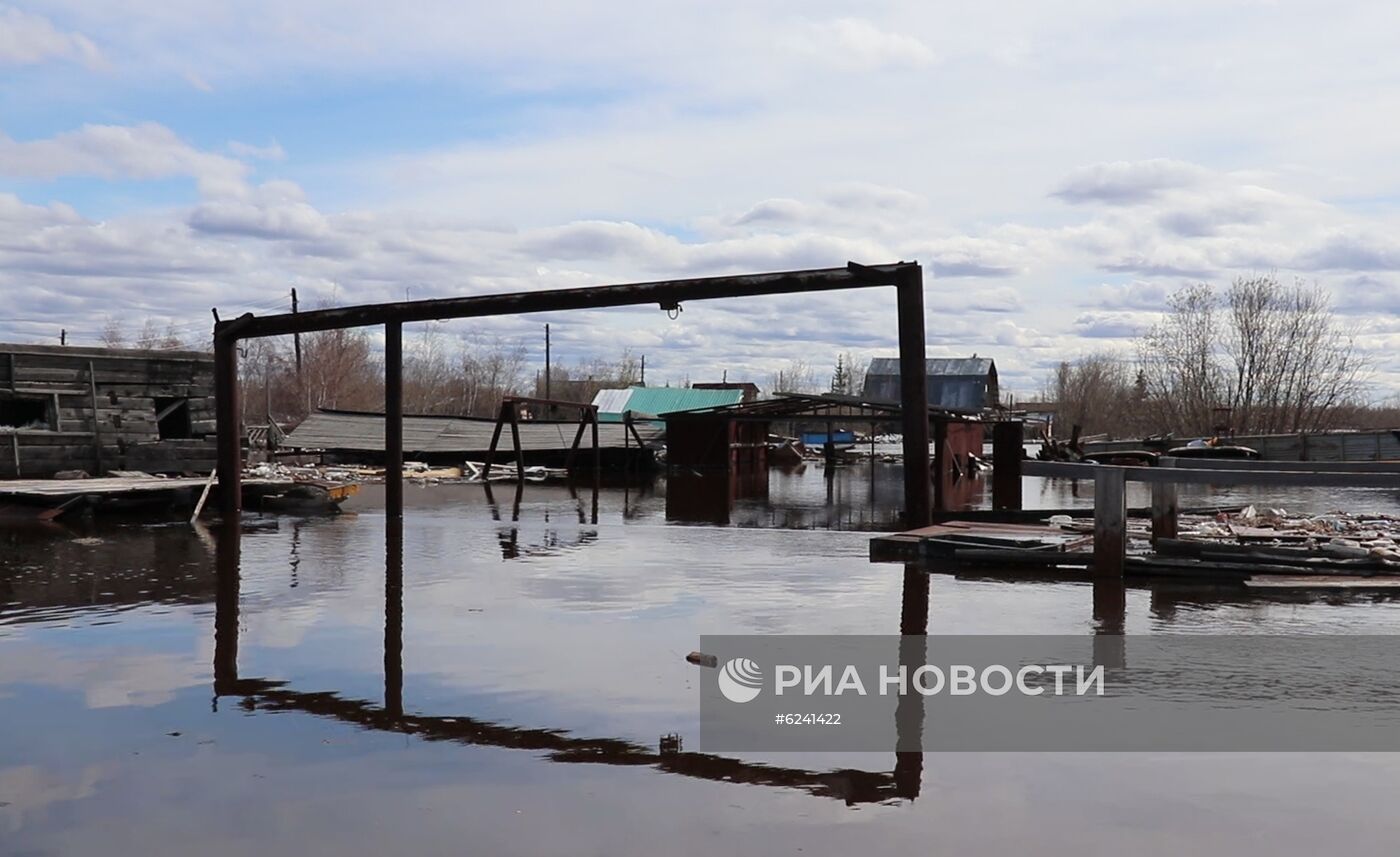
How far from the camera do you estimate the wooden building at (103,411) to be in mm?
21875

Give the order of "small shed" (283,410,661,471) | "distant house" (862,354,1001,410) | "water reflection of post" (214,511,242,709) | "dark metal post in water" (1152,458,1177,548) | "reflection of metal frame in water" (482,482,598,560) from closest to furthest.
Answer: "water reflection of post" (214,511,242,709), "dark metal post in water" (1152,458,1177,548), "reflection of metal frame in water" (482,482,598,560), "small shed" (283,410,661,471), "distant house" (862,354,1001,410)

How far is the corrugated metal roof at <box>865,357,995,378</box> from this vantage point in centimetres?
9170

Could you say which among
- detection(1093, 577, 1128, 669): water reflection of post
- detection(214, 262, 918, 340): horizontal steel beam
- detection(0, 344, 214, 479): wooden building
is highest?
detection(214, 262, 918, 340): horizontal steel beam

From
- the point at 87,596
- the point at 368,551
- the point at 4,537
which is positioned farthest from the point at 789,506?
the point at 87,596

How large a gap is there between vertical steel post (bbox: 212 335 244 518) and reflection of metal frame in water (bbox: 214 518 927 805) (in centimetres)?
1008

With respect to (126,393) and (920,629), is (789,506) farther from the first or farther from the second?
(920,629)

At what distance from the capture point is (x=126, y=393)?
23.2 meters

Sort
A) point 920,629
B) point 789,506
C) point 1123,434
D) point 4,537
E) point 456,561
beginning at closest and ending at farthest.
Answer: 1. point 920,629
2. point 456,561
3. point 4,537
4. point 789,506
5. point 1123,434

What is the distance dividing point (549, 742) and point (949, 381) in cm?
8750

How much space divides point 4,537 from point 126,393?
298 inches

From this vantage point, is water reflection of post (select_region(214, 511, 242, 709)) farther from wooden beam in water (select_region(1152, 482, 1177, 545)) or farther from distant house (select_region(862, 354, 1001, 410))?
distant house (select_region(862, 354, 1001, 410))

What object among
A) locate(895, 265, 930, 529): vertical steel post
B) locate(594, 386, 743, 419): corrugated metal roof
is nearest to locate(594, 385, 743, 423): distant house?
locate(594, 386, 743, 419): corrugated metal roof

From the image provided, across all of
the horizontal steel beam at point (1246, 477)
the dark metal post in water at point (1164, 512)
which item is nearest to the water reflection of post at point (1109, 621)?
the horizontal steel beam at point (1246, 477)

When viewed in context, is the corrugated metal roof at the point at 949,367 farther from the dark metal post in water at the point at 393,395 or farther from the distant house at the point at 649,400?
the dark metal post in water at the point at 393,395
